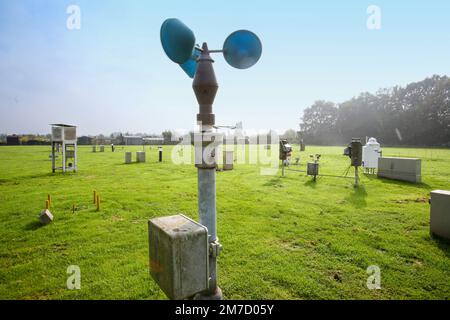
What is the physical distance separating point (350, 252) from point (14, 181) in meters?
15.7

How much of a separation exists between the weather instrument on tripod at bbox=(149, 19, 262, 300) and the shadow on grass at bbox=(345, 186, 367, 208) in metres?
7.07

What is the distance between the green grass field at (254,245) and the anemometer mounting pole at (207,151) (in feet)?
3.96

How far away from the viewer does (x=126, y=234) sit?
5.73 m

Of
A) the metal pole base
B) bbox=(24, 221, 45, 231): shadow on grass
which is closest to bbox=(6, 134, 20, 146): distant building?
bbox=(24, 221, 45, 231): shadow on grass

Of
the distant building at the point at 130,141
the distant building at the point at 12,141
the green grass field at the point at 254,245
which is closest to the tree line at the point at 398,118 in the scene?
the distant building at the point at 130,141

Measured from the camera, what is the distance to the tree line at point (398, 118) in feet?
214

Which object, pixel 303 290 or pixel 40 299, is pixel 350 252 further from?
pixel 40 299

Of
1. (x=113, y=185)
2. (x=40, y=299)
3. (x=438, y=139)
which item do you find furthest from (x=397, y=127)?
(x=40, y=299)

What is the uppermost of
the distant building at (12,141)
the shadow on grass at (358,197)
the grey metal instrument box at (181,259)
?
the distant building at (12,141)

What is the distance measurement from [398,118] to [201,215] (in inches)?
3369

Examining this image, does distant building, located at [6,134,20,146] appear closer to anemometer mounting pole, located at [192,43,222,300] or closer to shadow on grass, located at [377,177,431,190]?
shadow on grass, located at [377,177,431,190]

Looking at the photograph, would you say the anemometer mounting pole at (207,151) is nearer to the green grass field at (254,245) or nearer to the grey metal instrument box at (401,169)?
the green grass field at (254,245)

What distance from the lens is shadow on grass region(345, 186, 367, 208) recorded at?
8284mm

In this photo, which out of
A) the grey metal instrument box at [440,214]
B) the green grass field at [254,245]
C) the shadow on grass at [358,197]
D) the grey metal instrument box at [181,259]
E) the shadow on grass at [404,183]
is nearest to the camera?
the grey metal instrument box at [181,259]
